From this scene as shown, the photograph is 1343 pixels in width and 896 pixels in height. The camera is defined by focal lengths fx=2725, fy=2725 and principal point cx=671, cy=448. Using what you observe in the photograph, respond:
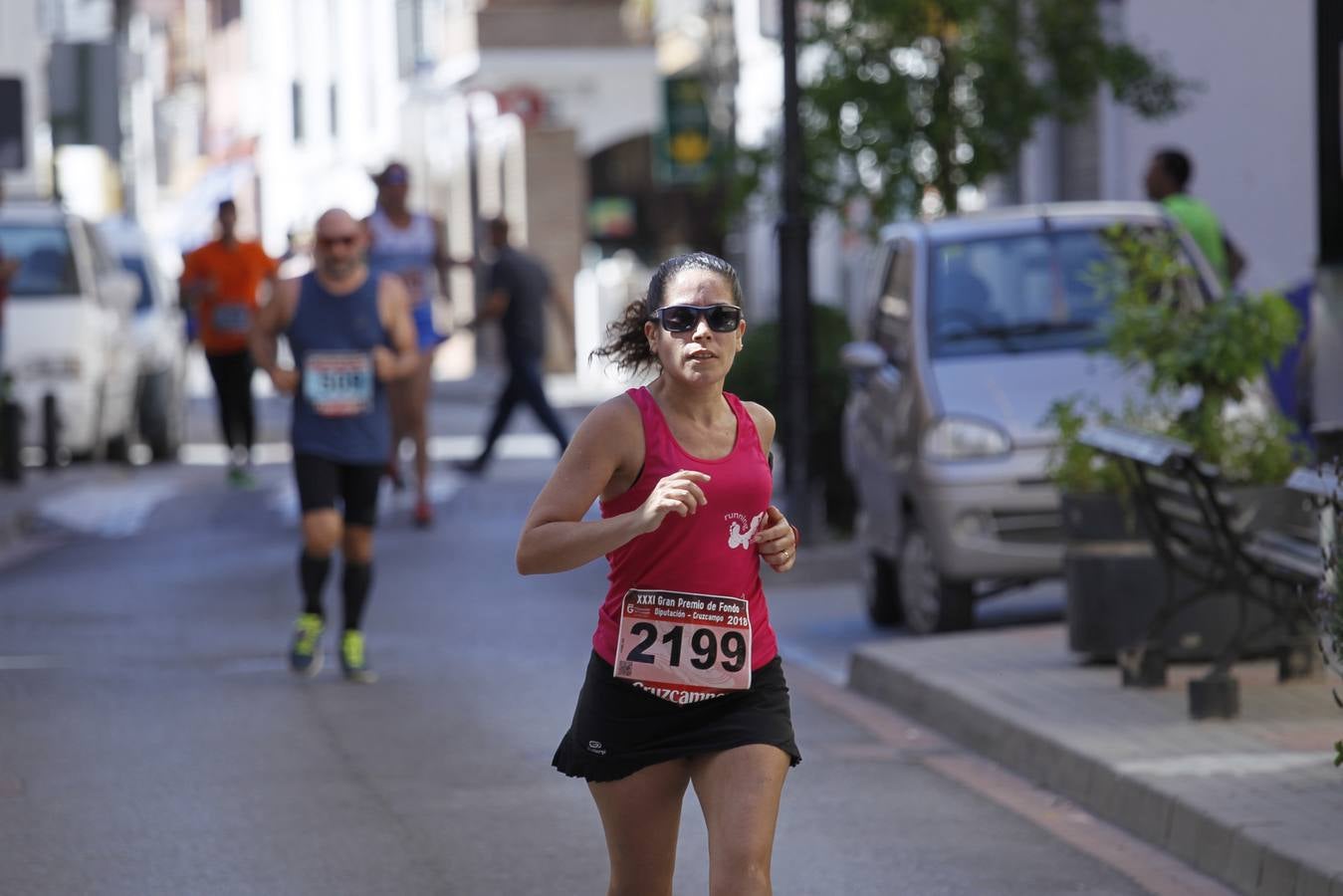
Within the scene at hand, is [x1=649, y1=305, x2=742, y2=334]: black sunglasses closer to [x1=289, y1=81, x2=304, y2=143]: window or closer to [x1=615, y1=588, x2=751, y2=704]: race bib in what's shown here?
[x1=615, y1=588, x2=751, y2=704]: race bib

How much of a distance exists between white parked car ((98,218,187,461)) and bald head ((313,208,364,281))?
1257cm

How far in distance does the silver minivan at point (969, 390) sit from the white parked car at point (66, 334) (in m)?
9.29

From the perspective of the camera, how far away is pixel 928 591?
38.2 feet

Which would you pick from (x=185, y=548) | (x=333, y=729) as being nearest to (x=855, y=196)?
(x=185, y=548)

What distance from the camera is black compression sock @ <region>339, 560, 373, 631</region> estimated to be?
10648mm

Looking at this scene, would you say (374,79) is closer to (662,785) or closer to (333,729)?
(333,729)

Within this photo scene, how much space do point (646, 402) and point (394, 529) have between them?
11898 mm

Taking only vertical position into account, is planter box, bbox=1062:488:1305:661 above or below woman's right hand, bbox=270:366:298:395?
below

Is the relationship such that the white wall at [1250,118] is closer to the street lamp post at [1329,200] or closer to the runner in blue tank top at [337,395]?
the street lamp post at [1329,200]

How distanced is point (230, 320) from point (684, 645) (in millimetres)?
14542

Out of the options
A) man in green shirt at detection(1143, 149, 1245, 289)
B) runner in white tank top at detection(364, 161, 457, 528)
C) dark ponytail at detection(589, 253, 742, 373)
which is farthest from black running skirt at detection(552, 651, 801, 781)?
runner in white tank top at detection(364, 161, 457, 528)

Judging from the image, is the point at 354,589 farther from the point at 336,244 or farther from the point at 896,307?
the point at 896,307

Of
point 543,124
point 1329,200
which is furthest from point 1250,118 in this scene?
point 543,124

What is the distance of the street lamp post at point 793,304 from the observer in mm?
14609
